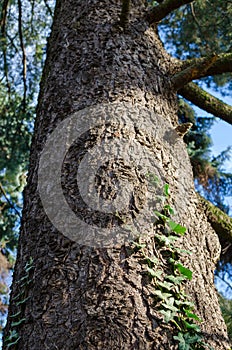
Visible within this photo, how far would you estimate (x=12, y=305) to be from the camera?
1672mm

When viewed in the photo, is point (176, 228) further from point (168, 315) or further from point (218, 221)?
point (218, 221)

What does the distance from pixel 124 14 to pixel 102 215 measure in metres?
1.20

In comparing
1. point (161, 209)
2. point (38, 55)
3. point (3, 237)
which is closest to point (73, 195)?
point (161, 209)

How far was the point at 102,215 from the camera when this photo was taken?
1.64 metres

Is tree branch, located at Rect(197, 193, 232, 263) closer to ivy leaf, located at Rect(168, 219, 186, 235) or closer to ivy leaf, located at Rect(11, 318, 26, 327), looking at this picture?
ivy leaf, located at Rect(168, 219, 186, 235)

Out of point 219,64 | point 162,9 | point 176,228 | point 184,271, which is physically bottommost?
point 184,271

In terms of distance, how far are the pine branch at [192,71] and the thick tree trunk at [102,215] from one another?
0.16ft

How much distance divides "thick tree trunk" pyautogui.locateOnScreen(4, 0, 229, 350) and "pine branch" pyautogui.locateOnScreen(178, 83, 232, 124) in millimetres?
347

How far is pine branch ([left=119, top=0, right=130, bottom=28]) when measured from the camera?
2350 mm

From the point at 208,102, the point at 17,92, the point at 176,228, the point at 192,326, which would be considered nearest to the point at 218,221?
the point at 208,102

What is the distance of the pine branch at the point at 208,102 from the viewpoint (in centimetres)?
268

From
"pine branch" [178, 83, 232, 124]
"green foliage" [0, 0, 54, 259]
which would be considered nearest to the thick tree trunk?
"pine branch" [178, 83, 232, 124]

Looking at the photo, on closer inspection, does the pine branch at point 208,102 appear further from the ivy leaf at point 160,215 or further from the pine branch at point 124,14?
the ivy leaf at point 160,215

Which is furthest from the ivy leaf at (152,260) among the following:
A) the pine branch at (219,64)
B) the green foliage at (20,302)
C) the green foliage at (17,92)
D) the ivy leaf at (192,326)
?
the green foliage at (17,92)
